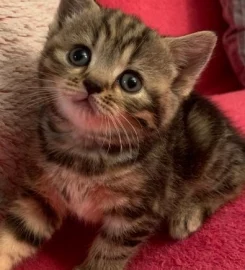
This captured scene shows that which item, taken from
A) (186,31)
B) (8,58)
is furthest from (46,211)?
(186,31)

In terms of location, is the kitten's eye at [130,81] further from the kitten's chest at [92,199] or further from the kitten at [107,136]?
the kitten's chest at [92,199]

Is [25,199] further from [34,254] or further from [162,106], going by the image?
[162,106]

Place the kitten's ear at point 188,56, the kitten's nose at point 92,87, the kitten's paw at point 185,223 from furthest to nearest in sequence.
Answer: the kitten's paw at point 185,223 < the kitten's ear at point 188,56 < the kitten's nose at point 92,87

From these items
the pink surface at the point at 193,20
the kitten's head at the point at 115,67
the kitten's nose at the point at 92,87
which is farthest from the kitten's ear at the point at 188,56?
the pink surface at the point at 193,20

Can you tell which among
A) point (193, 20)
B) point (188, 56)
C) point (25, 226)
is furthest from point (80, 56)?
point (193, 20)

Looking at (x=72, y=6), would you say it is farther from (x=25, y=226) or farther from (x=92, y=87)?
(x=25, y=226)

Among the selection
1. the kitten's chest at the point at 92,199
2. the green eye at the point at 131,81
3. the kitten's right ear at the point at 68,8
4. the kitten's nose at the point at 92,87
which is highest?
the kitten's right ear at the point at 68,8

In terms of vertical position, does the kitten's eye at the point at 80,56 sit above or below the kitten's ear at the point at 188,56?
above
